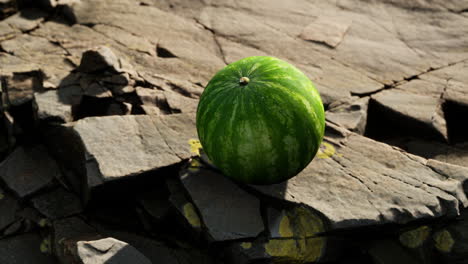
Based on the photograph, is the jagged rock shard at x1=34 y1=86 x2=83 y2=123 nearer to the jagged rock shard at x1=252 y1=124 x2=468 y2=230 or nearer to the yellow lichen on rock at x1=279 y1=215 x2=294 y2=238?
A: the jagged rock shard at x1=252 y1=124 x2=468 y2=230

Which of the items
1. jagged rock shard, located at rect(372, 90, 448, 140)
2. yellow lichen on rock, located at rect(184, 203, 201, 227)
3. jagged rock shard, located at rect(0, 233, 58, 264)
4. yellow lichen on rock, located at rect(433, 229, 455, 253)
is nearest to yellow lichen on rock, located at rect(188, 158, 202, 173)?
yellow lichen on rock, located at rect(184, 203, 201, 227)

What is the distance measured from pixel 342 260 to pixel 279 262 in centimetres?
45

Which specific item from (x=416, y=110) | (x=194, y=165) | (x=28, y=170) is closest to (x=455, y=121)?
(x=416, y=110)

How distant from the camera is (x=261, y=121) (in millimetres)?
2789

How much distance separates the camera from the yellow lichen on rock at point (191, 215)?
3.05m

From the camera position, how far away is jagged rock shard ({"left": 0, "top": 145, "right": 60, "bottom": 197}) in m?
3.58

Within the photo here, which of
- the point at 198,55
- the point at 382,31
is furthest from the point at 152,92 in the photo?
the point at 382,31

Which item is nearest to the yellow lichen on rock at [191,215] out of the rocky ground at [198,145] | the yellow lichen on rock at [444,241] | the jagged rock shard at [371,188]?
the rocky ground at [198,145]

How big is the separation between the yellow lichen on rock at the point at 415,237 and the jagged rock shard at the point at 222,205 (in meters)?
0.87

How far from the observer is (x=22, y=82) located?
162 inches

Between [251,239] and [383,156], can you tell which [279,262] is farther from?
[383,156]

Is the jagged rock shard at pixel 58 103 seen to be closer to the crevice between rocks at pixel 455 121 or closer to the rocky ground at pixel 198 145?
the rocky ground at pixel 198 145

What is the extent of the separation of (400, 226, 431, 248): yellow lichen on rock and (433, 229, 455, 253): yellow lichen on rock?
0.21ft

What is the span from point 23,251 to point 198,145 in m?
1.32
